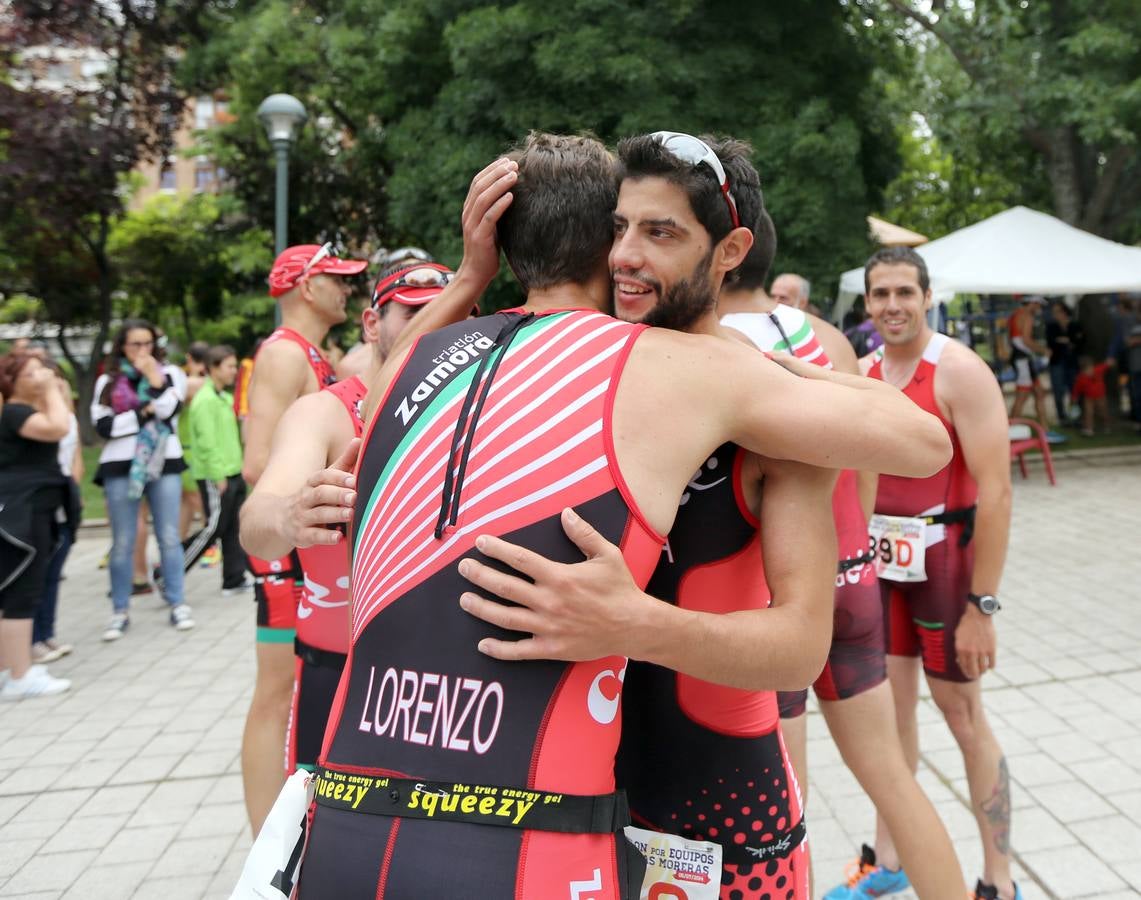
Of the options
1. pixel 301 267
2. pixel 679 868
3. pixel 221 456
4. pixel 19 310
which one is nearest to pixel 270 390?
pixel 301 267

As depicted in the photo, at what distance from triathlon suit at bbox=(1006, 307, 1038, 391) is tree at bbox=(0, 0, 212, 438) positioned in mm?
14936

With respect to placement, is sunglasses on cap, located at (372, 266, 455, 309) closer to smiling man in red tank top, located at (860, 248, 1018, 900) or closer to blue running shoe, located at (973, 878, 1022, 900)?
smiling man in red tank top, located at (860, 248, 1018, 900)

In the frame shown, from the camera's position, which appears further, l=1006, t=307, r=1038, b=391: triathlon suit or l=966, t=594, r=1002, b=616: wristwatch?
l=1006, t=307, r=1038, b=391: triathlon suit

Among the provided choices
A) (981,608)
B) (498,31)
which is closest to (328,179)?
(498,31)

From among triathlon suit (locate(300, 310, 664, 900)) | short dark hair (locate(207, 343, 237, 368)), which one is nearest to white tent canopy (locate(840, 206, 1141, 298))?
short dark hair (locate(207, 343, 237, 368))

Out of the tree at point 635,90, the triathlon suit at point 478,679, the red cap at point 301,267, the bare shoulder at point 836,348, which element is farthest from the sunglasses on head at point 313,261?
the tree at point 635,90

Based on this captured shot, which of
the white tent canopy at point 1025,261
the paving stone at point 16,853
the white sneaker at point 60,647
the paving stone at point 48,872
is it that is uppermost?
the white tent canopy at point 1025,261

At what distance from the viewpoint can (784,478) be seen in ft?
4.92

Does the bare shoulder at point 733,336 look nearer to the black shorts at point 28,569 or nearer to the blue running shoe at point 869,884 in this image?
the blue running shoe at point 869,884

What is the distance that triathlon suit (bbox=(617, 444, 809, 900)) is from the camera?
1.59 metres

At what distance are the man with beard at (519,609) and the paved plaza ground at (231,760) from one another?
2253 mm

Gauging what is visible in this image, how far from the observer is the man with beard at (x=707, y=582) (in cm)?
134

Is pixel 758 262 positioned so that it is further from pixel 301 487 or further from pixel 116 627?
pixel 116 627

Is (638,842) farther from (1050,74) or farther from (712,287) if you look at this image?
(1050,74)
